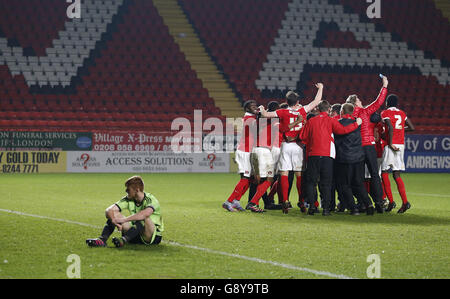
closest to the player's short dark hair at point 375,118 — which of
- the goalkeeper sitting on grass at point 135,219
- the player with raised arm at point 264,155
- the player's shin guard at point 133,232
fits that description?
the player with raised arm at point 264,155

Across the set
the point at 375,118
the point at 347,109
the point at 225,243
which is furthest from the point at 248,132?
the point at 225,243

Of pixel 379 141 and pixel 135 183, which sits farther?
pixel 379 141

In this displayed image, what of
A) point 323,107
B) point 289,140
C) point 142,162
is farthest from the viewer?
point 142,162

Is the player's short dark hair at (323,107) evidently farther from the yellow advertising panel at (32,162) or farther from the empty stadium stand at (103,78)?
the empty stadium stand at (103,78)

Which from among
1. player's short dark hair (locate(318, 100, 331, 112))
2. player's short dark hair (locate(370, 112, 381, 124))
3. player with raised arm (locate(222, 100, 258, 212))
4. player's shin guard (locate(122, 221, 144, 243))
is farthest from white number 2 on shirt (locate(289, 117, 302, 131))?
player's shin guard (locate(122, 221, 144, 243))

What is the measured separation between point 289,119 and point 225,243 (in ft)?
12.7

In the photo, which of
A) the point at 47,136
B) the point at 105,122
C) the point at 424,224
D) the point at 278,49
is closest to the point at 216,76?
the point at 278,49

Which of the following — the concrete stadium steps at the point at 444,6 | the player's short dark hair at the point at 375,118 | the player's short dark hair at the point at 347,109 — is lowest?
the player's short dark hair at the point at 375,118

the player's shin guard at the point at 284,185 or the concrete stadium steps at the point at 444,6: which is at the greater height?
the concrete stadium steps at the point at 444,6

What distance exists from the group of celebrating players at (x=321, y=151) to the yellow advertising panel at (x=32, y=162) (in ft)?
46.7

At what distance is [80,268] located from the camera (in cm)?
607

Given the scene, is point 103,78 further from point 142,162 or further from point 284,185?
point 284,185

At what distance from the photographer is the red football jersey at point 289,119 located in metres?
11.2

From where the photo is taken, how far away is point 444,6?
38.4m
